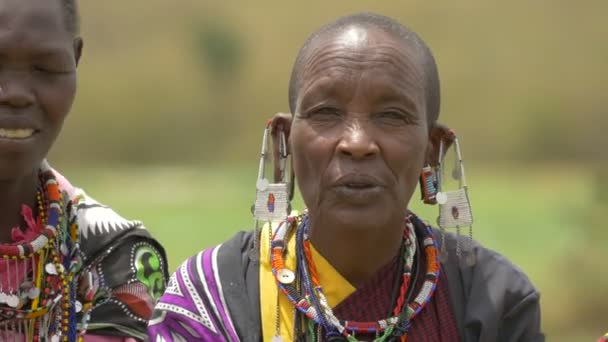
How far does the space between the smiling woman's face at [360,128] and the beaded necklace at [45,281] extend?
3.00ft

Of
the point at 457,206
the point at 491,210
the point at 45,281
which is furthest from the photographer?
the point at 491,210

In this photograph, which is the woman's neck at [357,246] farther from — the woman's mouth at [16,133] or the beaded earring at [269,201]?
the woman's mouth at [16,133]

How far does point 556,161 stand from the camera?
23750 millimetres

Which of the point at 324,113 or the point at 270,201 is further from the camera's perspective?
the point at 270,201

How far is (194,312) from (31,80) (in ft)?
3.05

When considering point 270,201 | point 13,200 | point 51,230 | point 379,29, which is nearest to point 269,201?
point 270,201

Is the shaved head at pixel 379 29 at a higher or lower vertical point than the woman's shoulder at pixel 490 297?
higher

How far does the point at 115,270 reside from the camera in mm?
4359

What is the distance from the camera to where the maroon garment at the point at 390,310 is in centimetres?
395

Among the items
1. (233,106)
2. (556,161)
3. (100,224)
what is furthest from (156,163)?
(100,224)

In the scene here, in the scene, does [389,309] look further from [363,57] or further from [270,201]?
[363,57]

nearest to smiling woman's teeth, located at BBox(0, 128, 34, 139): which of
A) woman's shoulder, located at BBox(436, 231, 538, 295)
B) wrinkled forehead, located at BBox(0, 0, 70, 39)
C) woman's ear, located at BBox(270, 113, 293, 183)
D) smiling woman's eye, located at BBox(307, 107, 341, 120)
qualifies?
wrinkled forehead, located at BBox(0, 0, 70, 39)

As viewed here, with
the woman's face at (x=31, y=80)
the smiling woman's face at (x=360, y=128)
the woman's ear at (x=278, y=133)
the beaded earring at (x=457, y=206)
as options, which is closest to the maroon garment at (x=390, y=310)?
the beaded earring at (x=457, y=206)

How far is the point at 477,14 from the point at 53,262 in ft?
87.4
